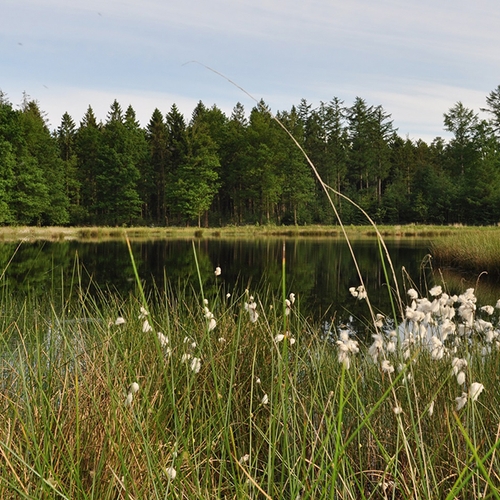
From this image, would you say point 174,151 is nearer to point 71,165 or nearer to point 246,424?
point 71,165

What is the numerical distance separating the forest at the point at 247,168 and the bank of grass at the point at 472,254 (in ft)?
90.3

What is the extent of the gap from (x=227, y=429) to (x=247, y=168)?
45.0m

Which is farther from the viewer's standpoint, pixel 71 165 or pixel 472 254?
pixel 71 165

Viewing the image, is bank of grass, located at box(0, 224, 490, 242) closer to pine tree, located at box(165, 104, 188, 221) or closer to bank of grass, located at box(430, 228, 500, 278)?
pine tree, located at box(165, 104, 188, 221)

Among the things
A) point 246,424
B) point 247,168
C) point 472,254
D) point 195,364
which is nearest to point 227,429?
point 195,364

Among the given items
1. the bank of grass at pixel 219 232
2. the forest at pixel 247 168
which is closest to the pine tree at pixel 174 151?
the forest at pixel 247 168

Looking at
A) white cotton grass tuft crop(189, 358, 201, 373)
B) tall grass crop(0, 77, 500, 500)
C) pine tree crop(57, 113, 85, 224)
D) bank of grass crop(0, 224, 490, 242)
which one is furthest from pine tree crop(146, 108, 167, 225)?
white cotton grass tuft crop(189, 358, 201, 373)

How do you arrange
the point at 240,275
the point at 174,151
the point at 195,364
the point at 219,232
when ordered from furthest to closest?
the point at 174,151 → the point at 219,232 → the point at 240,275 → the point at 195,364

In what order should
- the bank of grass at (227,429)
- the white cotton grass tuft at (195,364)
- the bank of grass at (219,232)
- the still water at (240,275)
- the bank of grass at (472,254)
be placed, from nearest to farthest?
the bank of grass at (227,429)
the white cotton grass tuft at (195,364)
the still water at (240,275)
the bank of grass at (472,254)
the bank of grass at (219,232)

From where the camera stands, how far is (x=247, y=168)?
151ft

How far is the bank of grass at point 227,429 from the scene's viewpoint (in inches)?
57.6

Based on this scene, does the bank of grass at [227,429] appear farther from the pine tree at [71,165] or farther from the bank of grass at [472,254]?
the pine tree at [71,165]

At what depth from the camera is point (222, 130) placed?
51.6 m

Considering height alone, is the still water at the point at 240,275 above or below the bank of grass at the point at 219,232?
below
